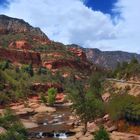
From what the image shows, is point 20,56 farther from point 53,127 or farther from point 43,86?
point 53,127

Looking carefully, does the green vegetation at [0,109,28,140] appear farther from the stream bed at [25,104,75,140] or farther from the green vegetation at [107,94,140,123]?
the green vegetation at [107,94,140,123]

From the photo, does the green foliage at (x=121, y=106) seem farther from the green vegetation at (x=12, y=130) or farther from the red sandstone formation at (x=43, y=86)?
the red sandstone formation at (x=43, y=86)

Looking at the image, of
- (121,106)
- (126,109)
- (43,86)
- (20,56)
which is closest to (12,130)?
(121,106)

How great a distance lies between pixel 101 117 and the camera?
78500 mm

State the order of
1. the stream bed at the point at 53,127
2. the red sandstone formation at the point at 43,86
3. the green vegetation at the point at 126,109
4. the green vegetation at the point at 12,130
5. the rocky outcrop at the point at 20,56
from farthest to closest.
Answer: the rocky outcrop at the point at 20,56 → the red sandstone formation at the point at 43,86 → the stream bed at the point at 53,127 → the green vegetation at the point at 126,109 → the green vegetation at the point at 12,130

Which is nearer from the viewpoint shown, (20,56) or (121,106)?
(121,106)

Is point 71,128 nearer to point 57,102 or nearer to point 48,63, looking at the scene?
point 57,102

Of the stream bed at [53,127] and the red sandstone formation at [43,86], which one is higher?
the red sandstone formation at [43,86]

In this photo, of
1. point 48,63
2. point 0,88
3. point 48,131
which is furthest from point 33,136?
point 48,63

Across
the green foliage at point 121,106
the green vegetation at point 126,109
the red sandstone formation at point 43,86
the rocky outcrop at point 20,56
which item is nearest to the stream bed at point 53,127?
the green foliage at point 121,106

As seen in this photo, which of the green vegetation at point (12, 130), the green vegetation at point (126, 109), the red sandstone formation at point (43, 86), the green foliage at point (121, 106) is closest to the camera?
the green vegetation at point (12, 130)

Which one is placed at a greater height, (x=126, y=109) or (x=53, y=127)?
(x=126, y=109)

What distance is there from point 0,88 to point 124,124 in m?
56.8

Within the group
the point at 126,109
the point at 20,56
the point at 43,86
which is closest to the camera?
the point at 126,109
